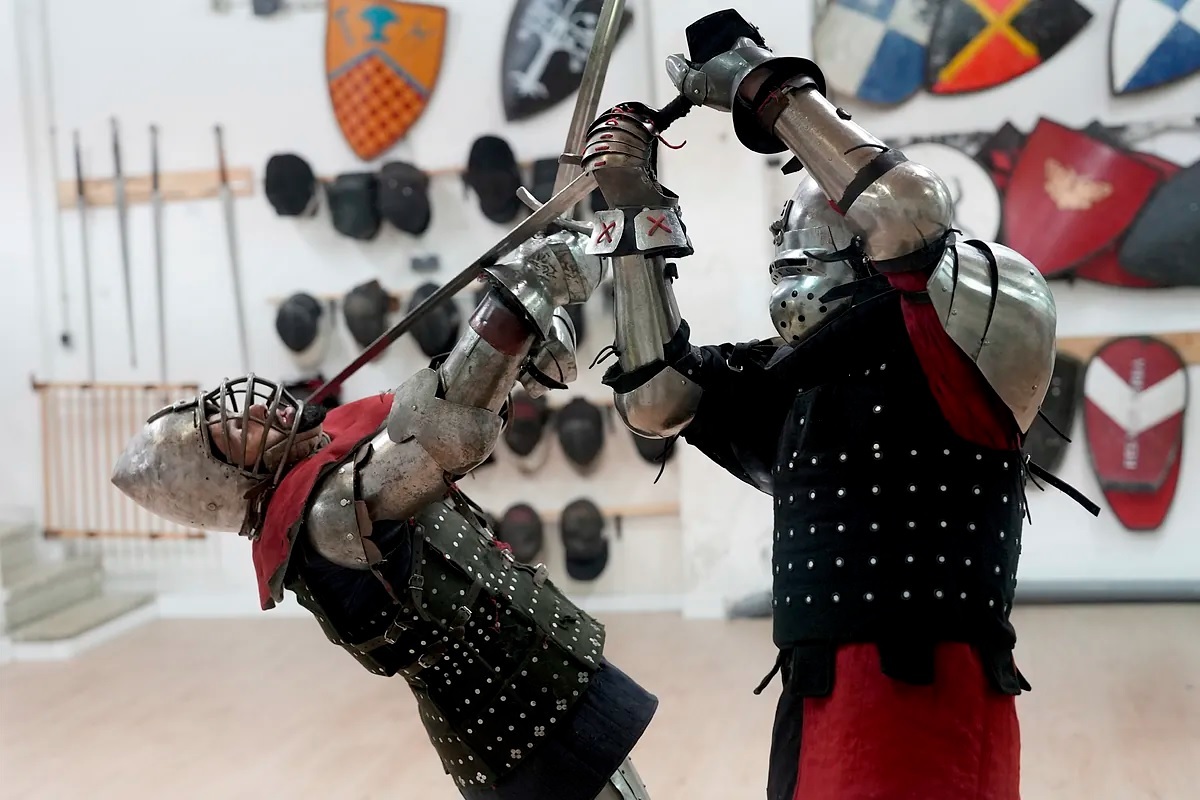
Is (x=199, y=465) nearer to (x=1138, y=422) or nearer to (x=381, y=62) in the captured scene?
(x=381, y=62)

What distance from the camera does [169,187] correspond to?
14.4ft

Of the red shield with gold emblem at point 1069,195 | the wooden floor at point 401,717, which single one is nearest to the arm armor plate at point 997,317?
the wooden floor at point 401,717

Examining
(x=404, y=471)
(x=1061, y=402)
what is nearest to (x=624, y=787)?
(x=404, y=471)

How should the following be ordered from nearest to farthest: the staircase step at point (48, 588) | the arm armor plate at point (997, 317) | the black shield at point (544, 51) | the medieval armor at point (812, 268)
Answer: the arm armor plate at point (997, 317) → the medieval armor at point (812, 268) → the black shield at point (544, 51) → the staircase step at point (48, 588)

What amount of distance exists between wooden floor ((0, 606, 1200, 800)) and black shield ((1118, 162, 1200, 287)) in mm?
1219

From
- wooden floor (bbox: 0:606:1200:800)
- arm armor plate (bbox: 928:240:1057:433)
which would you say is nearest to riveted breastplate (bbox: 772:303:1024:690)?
arm armor plate (bbox: 928:240:1057:433)

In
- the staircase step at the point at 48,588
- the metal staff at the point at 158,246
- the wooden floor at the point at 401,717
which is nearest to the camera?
the wooden floor at the point at 401,717

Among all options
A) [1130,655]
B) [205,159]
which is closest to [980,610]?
[1130,655]

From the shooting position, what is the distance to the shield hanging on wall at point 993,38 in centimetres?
373

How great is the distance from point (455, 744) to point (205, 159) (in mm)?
3525

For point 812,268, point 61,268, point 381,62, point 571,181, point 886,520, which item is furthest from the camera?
point 61,268

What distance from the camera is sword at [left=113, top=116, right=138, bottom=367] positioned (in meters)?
4.41

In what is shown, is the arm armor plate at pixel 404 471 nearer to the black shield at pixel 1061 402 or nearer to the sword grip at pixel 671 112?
the sword grip at pixel 671 112

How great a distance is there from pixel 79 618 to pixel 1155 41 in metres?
4.74
